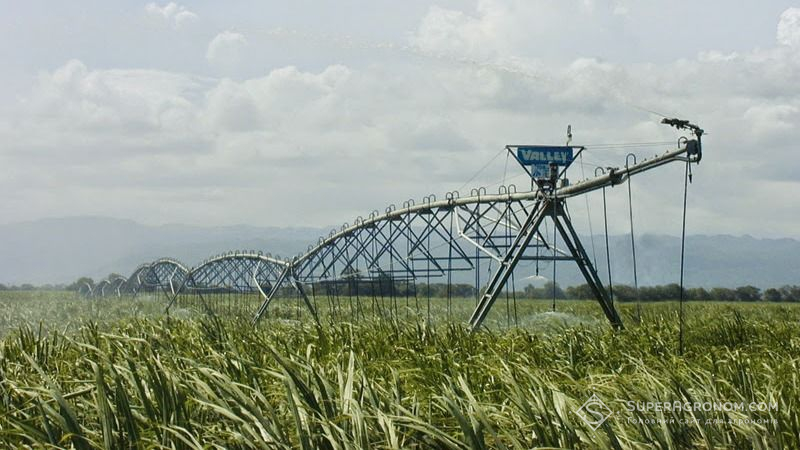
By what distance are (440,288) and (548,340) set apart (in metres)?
51.4

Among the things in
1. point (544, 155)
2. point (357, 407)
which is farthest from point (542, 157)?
point (357, 407)

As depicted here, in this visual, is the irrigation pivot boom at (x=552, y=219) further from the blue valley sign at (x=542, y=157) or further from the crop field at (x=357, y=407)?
the crop field at (x=357, y=407)

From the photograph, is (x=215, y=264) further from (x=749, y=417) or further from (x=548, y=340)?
(x=749, y=417)

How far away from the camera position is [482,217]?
2298 centimetres

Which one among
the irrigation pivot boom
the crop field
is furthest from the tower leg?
the crop field

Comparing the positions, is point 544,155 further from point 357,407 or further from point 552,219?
point 357,407

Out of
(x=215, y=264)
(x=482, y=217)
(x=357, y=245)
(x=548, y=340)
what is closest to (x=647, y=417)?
(x=548, y=340)

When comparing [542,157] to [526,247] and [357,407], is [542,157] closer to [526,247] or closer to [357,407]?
[526,247]

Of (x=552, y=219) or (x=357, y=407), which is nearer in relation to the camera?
(x=357, y=407)

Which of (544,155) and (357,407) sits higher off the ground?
(544,155)

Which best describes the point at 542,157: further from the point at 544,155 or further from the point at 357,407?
the point at 357,407

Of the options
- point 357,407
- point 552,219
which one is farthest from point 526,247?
point 357,407

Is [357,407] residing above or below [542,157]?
below

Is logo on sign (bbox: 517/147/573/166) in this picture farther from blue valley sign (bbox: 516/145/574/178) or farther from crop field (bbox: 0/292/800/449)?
crop field (bbox: 0/292/800/449)
